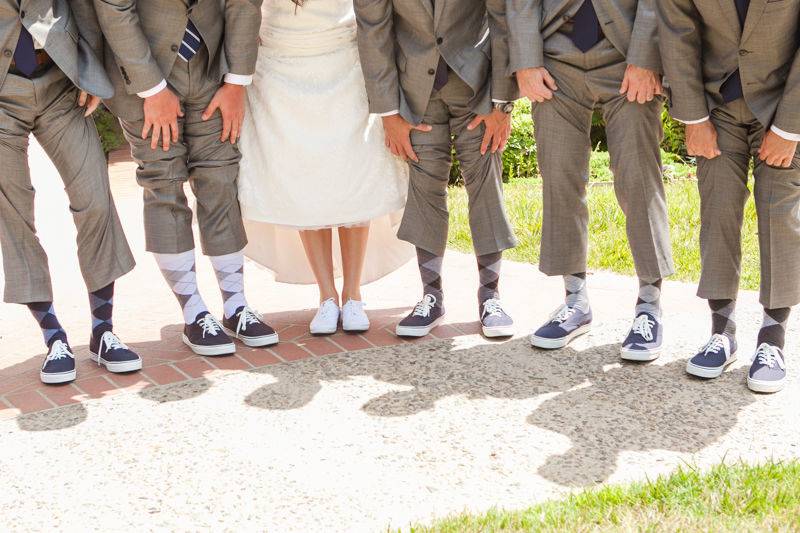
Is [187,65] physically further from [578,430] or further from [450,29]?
[578,430]

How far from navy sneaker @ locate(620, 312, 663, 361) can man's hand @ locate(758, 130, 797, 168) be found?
2.99ft

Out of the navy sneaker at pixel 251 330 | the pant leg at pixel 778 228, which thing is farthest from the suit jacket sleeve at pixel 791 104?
the navy sneaker at pixel 251 330

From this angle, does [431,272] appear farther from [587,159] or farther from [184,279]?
[184,279]

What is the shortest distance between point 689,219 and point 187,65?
3.95 meters

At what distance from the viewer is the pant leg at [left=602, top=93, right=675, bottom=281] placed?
4.24 meters

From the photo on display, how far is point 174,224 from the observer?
4547 mm

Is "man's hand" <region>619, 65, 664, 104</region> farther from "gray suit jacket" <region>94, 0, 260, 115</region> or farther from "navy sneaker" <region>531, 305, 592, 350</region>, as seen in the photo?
"gray suit jacket" <region>94, 0, 260, 115</region>

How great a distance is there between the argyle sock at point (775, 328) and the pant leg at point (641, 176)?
0.48 meters

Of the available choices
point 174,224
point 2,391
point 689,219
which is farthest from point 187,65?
point 689,219

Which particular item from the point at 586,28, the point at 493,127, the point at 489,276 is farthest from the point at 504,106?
the point at 489,276

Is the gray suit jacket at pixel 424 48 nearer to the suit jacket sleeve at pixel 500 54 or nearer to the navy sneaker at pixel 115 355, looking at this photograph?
the suit jacket sleeve at pixel 500 54

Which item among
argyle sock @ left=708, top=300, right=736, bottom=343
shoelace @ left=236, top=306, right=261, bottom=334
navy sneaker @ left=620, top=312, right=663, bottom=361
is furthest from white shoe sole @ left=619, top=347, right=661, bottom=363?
shoelace @ left=236, top=306, right=261, bottom=334

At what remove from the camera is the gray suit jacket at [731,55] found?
12.2 feet

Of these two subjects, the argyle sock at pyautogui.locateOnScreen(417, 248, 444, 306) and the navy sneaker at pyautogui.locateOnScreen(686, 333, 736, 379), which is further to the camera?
the argyle sock at pyautogui.locateOnScreen(417, 248, 444, 306)
